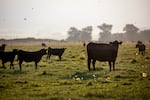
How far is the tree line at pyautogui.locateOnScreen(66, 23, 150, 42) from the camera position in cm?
11356

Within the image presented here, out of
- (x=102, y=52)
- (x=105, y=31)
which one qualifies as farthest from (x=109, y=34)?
(x=102, y=52)

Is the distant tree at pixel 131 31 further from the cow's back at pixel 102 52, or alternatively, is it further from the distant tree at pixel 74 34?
the cow's back at pixel 102 52

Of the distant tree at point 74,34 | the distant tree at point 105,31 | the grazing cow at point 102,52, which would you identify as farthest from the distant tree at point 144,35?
the grazing cow at point 102,52

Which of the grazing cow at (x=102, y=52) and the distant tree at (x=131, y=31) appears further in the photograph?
the distant tree at (x=131, y=31)

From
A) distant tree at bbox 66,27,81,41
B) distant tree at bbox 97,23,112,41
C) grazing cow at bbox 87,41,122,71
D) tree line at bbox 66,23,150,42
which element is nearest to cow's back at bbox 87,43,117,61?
grazing cow at bbox 87,41,122,71

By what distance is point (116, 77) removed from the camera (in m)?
14.8

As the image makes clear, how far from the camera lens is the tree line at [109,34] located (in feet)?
373

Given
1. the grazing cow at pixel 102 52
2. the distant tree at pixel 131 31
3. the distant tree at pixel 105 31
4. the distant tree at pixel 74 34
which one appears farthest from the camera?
the distant tree at pixel 74 34

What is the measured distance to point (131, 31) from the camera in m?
119

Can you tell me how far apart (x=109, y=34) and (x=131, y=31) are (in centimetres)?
1722

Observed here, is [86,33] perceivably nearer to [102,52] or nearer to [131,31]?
[131,31]

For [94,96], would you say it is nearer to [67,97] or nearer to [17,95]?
[67,97]

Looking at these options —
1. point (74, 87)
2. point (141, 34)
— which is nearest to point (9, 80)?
point (74, 87)

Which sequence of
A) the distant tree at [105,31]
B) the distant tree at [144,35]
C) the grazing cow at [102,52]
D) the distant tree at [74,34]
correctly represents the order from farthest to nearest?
the distant tree at [74,34], the distant tree at [105,31], the distant tree at [144,35], the grazing cow at [102,52]
